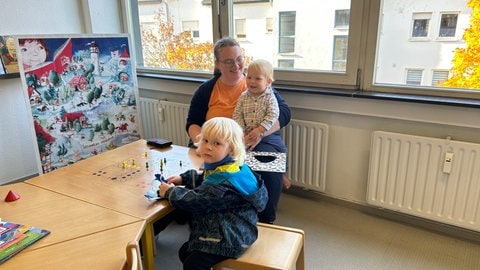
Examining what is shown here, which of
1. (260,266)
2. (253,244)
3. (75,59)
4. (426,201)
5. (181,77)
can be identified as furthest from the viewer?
(181,77)

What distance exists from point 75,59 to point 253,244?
1.97 m

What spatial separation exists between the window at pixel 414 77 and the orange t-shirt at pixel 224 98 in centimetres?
100

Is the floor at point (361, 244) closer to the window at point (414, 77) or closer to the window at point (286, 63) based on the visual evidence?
the window at point (414, 77)

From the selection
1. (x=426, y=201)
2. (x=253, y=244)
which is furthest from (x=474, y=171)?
(x=253, y=244)

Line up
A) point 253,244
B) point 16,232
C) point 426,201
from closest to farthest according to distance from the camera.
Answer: point 16,232
point 253,244
point 426,201

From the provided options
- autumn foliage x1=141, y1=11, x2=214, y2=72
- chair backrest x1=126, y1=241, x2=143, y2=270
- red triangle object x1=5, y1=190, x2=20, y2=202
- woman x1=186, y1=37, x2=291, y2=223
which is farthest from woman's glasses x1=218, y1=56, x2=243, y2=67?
chair backrest x1=126, y1=241, x2=143, y2=270

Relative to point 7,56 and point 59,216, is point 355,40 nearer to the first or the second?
point 59,216

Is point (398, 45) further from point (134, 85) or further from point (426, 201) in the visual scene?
point (134, 85)

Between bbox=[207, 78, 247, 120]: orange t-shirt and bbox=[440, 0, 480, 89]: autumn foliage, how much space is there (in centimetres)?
122

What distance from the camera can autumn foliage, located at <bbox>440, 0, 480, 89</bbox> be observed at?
1.88 meters

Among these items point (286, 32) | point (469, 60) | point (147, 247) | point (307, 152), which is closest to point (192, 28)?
point (286, 32)

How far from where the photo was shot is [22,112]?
115 inches

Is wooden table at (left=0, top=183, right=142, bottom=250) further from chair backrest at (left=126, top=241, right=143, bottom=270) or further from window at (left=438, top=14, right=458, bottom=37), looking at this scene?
window at (left=438, top=14, right=458, bottom=37)

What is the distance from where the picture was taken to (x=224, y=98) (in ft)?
7.36
